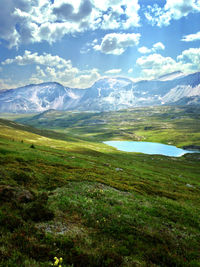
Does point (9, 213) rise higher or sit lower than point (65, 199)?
higher

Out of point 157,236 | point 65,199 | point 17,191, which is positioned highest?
point 17,191

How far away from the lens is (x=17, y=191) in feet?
55.6

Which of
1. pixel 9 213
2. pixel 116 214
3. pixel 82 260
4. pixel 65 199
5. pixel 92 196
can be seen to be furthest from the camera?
pixel 92 196

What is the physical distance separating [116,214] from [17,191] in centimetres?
1040

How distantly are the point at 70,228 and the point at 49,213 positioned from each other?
2589 millimetres

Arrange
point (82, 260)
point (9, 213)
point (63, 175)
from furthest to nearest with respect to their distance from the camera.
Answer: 1. point (63, 175)
2. point (9, 213)
3. point (82, 260)

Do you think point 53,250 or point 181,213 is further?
point 181,213

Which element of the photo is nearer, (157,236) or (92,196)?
(157,236)

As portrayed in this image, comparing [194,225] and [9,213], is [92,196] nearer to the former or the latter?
[9,213]

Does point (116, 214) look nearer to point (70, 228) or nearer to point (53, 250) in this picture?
point (70, 228)

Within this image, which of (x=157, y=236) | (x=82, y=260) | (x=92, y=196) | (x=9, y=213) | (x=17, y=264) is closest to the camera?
(x=17, y=264)

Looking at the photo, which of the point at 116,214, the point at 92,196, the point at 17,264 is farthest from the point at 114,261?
the point at 92,196

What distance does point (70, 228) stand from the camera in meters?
13.0

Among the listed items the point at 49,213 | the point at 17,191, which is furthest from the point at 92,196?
the point at 17,191
